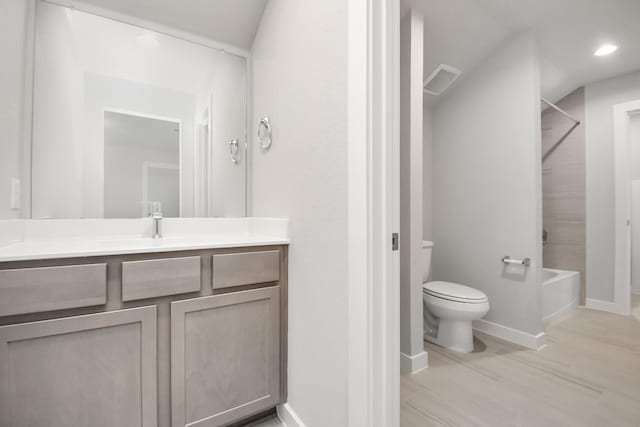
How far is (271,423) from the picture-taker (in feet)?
4.36

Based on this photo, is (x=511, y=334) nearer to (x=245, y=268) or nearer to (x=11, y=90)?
(x=245, y=268)

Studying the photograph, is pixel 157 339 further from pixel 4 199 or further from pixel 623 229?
pixel 623 229

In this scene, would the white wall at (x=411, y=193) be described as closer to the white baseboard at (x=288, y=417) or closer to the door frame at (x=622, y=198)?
the white baseboard at (x=288, y=417)

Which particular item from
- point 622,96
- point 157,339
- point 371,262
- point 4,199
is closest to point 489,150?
point 622,96

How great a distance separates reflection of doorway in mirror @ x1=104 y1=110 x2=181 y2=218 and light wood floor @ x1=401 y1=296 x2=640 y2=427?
169 cm

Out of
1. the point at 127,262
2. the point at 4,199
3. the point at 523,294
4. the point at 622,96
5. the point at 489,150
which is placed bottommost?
the point at 523,294

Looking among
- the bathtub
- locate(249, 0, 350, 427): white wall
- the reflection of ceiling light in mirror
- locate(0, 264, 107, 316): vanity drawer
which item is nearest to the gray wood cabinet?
locate(0, 264, 107, 316): vanity drawer

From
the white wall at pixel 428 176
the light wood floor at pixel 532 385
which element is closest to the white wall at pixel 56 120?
the light wood floor at pixel 532 385

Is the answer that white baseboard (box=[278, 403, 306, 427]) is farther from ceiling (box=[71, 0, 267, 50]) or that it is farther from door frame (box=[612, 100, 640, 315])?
door frame (box=[612, 100, 640, 315])

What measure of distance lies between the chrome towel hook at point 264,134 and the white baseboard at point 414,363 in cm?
153

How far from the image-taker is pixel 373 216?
35.0 inches

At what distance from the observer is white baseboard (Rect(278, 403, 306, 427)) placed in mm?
1219

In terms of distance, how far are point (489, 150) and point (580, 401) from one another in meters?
1.71

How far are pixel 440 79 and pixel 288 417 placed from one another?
262 centimetres
